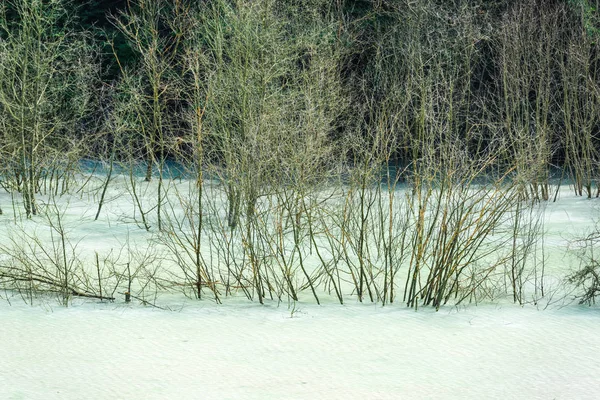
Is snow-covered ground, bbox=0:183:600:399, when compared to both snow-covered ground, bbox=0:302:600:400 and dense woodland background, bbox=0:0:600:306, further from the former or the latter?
dense woodland background, bbox=0:0:600:306

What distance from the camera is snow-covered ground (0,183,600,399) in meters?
8.48

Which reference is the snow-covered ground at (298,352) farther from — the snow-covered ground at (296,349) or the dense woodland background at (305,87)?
the dense woodland background at (305,87)

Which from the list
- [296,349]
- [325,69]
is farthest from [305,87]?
[296,349]

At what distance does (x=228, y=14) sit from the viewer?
18844mm

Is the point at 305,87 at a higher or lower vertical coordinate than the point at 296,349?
higher

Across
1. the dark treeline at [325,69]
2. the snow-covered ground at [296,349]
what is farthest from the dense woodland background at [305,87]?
the snow-covered ground at [296,349]

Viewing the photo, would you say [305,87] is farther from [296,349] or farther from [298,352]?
[298,352]

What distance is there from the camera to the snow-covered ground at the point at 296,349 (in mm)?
8484

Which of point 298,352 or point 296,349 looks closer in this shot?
point 298,352

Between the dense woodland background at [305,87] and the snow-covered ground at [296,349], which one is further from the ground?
the dense woodland background at [305,87]

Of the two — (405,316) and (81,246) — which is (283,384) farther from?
(81,246)

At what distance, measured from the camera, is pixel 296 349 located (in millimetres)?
9742

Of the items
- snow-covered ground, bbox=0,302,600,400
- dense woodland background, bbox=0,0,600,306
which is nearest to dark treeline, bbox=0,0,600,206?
dense woodland background, bbox=0,0,600,306

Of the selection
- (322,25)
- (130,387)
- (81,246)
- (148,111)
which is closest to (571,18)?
(322,25)
